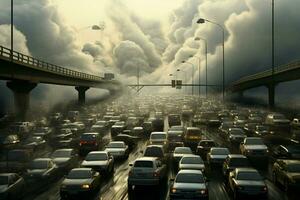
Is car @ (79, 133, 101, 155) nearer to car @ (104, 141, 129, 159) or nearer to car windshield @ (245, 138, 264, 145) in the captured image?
car @ (104, 141, 129, 159)

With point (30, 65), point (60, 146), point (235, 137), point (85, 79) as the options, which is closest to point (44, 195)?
point (60, 146)

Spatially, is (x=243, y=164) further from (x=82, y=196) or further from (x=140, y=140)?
(x=140, y=140)

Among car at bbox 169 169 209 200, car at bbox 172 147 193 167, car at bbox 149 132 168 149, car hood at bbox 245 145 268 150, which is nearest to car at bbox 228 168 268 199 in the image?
car at bbox 169 169 209 200

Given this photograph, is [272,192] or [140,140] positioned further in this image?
[140,140]

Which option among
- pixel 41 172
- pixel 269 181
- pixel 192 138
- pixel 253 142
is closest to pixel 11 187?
pixel 41 172

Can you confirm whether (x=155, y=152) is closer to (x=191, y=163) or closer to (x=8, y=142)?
(x=191, y=163)

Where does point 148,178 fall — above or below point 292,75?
below
